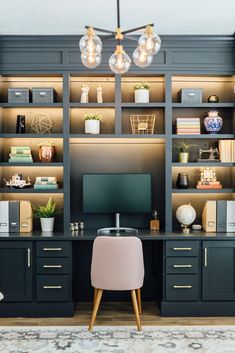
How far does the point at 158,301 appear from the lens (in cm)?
460

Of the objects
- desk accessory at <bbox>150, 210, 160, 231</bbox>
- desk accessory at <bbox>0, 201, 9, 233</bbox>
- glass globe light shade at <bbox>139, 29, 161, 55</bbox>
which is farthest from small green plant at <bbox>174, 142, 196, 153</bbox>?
glass globe light shade at <bbox>139, 29, 161, 55</bbox>

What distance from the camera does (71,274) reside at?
432 centimetres

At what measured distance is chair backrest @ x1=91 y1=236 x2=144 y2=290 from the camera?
3844 millimetres

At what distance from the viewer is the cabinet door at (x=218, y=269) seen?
14.1 feet

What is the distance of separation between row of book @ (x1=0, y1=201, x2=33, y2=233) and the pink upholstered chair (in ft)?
3.25

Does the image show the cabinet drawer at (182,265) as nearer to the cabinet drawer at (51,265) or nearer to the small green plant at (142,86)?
the cabinet drawer at (51,265)

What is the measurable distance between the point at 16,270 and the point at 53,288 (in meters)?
0.40

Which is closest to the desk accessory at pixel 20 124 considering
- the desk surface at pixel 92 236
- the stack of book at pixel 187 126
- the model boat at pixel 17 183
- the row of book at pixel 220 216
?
the model boat at pixel 17 183

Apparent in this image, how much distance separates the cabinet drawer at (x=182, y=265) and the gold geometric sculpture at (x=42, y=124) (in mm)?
1880

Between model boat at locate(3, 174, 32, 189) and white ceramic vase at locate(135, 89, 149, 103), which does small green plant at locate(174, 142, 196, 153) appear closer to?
white ceramic vase at locate(135, 89, 149, 103)

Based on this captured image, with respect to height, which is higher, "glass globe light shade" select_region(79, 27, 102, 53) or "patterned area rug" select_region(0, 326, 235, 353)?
"glass globe light shade" select_region(79, 27, 102, 53)

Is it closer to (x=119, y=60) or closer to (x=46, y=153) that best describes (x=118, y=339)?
(x=46, y=153)

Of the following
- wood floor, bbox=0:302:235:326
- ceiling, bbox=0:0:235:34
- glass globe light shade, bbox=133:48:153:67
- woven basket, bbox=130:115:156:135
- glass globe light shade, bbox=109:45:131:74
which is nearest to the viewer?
glass globe light shade, bbox=133:48:153:67

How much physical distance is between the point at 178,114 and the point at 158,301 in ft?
6.59
